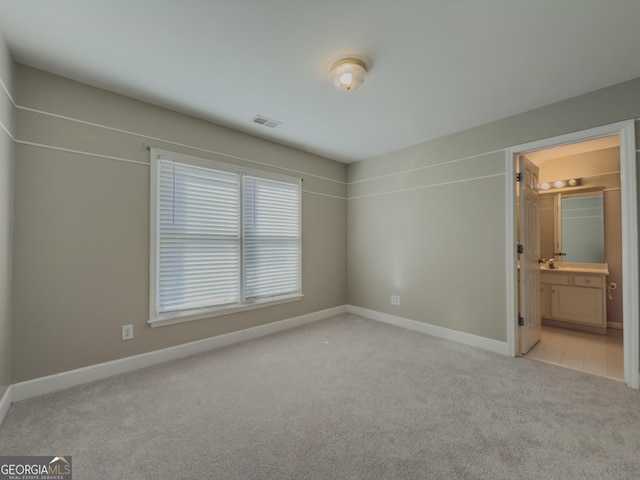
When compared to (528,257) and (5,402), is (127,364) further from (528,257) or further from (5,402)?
(528,257)

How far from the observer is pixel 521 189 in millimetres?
2994

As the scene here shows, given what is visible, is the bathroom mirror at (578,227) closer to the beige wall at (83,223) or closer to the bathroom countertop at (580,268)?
the bathroom countertop at (580,268)

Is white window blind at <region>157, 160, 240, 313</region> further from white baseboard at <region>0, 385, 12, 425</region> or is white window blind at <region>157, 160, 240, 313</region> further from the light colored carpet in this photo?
white baseboard at <region>0, 385, 12, 425</region>

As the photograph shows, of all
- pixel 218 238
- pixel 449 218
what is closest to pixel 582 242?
pixel 449 218

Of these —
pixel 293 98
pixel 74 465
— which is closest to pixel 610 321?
pixel 293 98

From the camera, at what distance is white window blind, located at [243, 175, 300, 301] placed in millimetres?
3473

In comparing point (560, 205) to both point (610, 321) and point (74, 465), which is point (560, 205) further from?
point (74, 465)

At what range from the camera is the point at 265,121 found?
3141 millimetres

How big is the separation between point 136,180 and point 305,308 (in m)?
2.68

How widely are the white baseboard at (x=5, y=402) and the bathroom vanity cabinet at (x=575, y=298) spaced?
598 centimetres

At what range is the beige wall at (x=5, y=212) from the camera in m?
1.85

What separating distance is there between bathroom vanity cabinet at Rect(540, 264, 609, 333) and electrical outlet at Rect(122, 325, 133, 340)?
5387 mm

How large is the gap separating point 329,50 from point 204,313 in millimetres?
2789

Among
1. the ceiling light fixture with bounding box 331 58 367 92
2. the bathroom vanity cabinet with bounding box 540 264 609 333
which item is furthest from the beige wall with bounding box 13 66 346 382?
the bathroom vanity cabinet with bounding box 540 264 609 333
